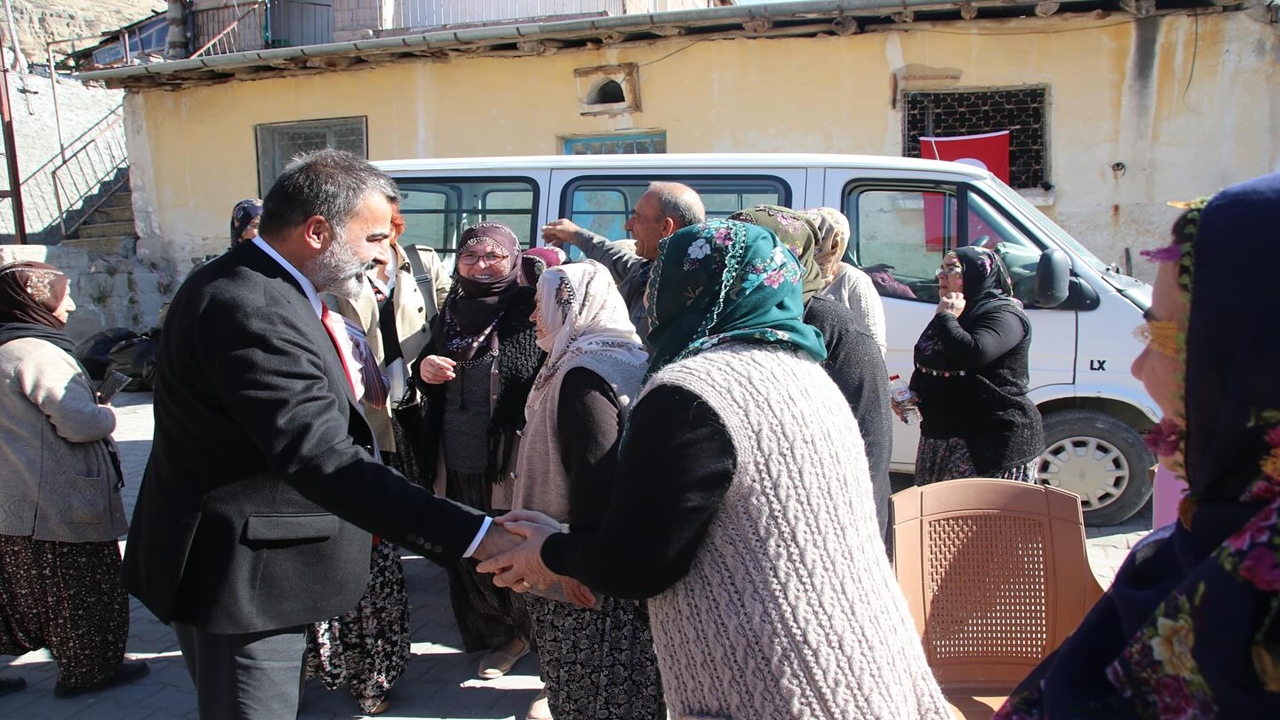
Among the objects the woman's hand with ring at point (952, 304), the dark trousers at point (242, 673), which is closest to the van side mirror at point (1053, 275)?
the woman's hand with ring at point (952, 304)

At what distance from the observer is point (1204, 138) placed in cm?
930

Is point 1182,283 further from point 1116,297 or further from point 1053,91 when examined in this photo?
point 1053,91

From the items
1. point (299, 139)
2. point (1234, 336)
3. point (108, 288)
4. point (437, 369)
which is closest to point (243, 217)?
point (437, 369)

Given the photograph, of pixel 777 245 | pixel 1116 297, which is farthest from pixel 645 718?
pixel 1116 297

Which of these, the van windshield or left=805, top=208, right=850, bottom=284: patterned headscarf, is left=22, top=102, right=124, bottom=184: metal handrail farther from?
left=805, top=208, right=850, bottom=284: patterned headscarf

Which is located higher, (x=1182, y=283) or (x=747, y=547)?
(x=1182, y=283)

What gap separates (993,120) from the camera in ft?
32.4

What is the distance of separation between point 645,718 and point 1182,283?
192cm

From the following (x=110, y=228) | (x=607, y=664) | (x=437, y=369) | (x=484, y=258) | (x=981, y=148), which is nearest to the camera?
(x=607, y=664)

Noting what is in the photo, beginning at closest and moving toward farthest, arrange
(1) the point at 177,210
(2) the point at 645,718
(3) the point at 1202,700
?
(3) the point at 1202,700
(2) the point at 645,718
(1) the point at 177,210

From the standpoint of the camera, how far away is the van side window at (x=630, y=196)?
5246mm

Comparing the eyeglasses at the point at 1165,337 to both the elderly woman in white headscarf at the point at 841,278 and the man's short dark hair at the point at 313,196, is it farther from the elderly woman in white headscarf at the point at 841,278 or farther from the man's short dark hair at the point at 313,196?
the elderly woman in white headscarf at the point at 841,278

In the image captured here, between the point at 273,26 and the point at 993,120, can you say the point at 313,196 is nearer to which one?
the point at 993,120

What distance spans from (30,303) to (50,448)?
0.55 meters
